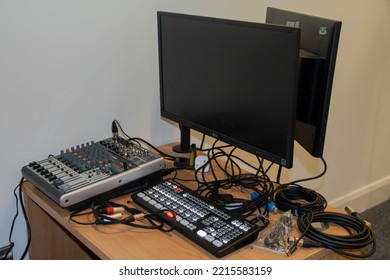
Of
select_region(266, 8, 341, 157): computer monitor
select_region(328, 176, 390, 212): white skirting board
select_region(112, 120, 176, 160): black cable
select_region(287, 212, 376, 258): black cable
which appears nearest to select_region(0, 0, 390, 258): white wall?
select_region(112, 120, 176, 160): black cable

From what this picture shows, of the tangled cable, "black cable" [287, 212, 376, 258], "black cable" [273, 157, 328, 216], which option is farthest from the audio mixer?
"black cable" [287, 212, 376, 258]

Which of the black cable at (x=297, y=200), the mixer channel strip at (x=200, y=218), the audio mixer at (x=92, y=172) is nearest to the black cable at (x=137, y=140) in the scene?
the audio mixer at (x=92, y=172)

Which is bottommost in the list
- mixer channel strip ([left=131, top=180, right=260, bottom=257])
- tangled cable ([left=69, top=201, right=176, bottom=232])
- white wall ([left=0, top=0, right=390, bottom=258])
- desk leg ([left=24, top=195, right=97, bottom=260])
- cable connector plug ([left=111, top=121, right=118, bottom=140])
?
desk leg ([left=24, top=195, right=97, bottom=260])

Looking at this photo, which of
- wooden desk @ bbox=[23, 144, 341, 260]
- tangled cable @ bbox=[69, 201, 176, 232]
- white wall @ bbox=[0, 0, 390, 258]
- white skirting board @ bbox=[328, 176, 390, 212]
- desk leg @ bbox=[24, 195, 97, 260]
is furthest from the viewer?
white skirting board @ bbox=[328, 176, 390, 212]

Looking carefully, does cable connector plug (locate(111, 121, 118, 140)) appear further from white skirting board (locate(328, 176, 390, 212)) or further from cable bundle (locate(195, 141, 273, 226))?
white skirting board (locate(328, 176, 390, 212))

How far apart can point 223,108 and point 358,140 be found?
158 cm

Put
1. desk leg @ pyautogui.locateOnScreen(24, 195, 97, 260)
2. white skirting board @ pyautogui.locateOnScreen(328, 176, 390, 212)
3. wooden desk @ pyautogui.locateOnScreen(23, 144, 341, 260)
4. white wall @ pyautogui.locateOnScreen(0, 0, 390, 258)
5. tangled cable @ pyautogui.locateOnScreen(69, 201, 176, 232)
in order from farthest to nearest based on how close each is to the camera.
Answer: white skirting board @ pyautogui.locateOnScreen(328, 176, 390, 212) → desk leg @ pyautogui.locateOnScreen(24, 195, 97, 260) → white wall @ pyautogui.locateOnScreen(0, 0, 390, 258) → tangled cable @ pyautogui.locateOnScreen(69, 201, 176, 232) → wooden desk @ pyautogui.locateOnScreen(23, 144, 341, 260)

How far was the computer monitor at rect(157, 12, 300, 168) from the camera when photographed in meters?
1.15

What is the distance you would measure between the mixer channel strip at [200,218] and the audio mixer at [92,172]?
0.06 metres

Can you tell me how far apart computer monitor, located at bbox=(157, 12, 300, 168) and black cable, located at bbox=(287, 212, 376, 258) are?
0.17 metres

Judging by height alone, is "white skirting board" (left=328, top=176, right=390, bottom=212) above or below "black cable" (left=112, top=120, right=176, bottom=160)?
below

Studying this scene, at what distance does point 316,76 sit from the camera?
124 cm

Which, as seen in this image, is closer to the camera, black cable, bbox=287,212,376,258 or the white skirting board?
black cable, bbox=287,212,376,258
